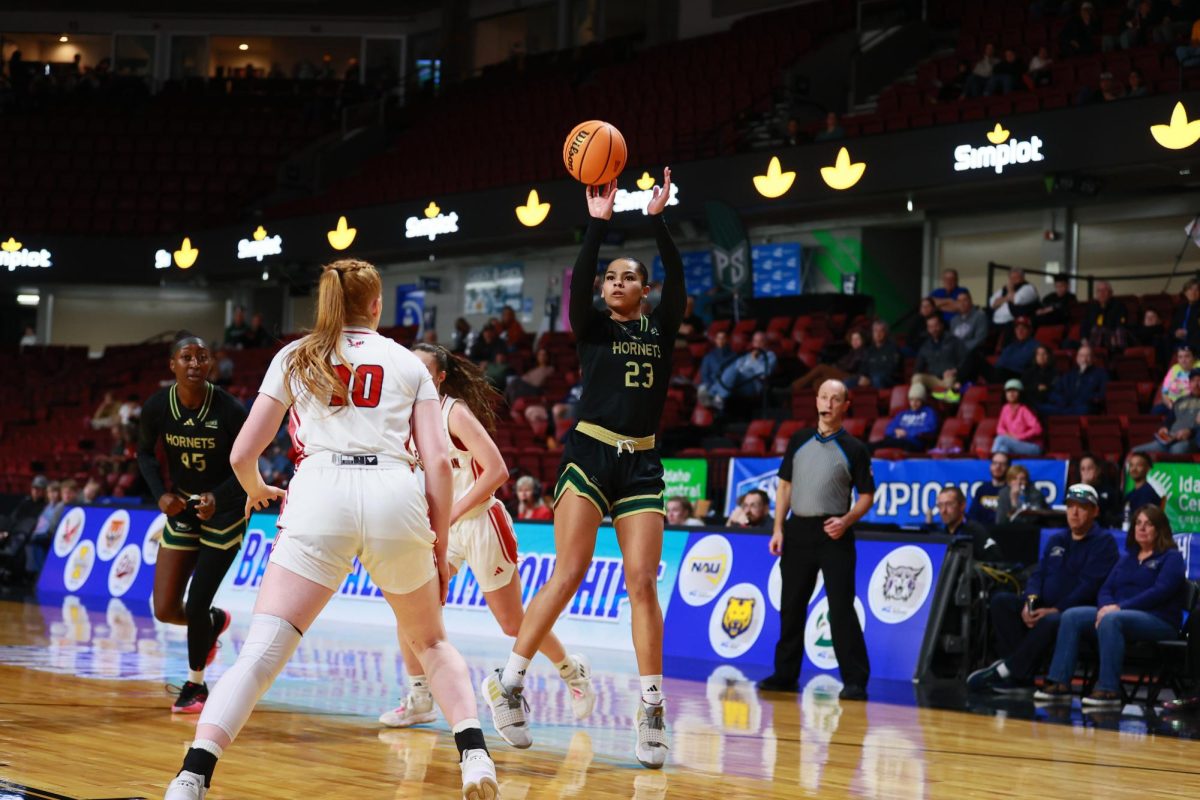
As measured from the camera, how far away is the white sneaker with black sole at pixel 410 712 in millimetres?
7035

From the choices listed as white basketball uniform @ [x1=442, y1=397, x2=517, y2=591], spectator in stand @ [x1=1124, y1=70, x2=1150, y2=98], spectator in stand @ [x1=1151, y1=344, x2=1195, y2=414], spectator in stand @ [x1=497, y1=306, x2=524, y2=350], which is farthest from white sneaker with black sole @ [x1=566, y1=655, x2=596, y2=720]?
spectator in stand @ [x1=497, y1=306, x2=524, y2=350]

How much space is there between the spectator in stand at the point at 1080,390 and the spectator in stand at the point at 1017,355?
0.97m

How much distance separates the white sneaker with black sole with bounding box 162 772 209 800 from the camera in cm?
426

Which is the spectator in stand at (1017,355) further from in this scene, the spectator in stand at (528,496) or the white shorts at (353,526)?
the white shorts at (353,526)

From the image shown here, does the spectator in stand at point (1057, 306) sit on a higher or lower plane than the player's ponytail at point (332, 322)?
higher

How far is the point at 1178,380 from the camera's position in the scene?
14.8 metres

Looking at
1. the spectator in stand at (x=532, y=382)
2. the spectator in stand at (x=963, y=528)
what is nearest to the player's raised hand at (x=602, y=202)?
the spectator in stand at (x=963, y=528)

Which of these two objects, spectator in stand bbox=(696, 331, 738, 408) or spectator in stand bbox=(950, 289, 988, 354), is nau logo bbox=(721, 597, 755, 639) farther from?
spectator in stand bbox=(696, 331, 738, 408)

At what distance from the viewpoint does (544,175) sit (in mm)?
26109

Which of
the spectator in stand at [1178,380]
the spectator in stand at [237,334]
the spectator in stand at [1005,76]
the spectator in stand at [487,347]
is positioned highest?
the spectator in stand at [1005,76]

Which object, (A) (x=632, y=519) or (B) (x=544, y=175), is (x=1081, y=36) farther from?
(A) (x=632, y=519)

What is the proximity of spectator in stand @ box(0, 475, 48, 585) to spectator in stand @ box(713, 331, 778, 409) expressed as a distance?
31.8 feet

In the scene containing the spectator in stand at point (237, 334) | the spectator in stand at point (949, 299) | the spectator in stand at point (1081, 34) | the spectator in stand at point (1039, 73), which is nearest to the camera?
the spectator in stand at point (949, 299)

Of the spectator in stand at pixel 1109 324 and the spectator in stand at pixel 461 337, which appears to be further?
the spectator in stand at pixel 461 337
